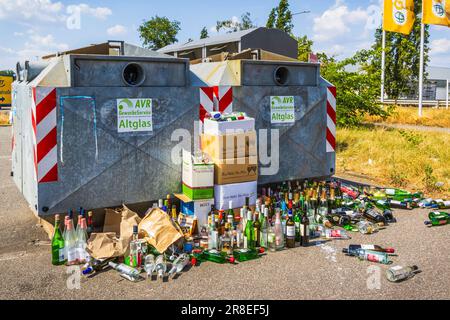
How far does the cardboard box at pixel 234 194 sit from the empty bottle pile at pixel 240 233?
0.07 m

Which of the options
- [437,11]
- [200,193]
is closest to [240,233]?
[200,193]

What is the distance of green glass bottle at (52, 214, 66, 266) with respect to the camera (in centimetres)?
439

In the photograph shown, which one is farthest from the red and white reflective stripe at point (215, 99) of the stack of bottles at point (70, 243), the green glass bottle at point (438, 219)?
the green glass bottle at point (438, 219)

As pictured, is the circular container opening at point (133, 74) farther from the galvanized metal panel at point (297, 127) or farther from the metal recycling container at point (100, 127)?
the galvanized metal panel at point (297, 127)

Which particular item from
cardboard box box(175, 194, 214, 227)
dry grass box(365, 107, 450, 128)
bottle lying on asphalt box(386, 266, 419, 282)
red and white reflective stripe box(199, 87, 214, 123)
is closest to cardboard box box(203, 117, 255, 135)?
red and white reflective stripe box(199, 87, 214, 123)

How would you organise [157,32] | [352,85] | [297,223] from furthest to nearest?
[157,32] → [352,85] → [297,223]

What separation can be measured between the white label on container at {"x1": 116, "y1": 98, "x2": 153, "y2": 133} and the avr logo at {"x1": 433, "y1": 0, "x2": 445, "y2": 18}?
16319 mm

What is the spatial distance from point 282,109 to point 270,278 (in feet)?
9.13

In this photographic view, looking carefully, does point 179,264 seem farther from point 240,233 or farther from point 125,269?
point 240,233

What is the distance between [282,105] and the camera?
6.14 meters

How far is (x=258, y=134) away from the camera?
5.96 meters

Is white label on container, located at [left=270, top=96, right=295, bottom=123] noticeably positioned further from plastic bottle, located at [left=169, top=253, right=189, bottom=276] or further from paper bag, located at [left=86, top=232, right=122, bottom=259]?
paper bag, located at [left=86, top=232, right=122, bottom=259]
